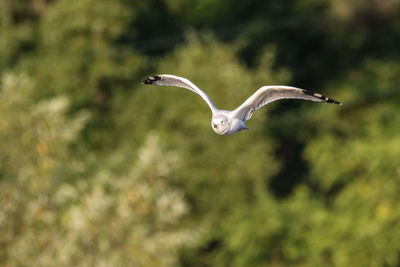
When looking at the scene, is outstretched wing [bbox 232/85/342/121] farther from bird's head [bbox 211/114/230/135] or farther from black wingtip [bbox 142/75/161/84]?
black wingtip [bbox 142/75/161/84]

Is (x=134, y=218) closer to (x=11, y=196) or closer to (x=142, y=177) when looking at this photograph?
(x=142, y=177)

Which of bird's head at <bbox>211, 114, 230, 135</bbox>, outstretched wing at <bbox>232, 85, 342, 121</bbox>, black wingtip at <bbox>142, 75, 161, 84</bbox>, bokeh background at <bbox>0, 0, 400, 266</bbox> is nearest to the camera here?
bird's head at <bbox>211, 114, 230, 135</bbox>

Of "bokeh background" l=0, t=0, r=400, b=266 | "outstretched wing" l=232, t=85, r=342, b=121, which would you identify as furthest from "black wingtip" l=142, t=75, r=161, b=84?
"bokeh background" l=0, t=0, r=400, b=266

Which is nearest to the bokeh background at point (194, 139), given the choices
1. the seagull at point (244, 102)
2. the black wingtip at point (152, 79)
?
the black wingtip at point (152, 79)

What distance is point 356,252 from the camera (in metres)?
25.7

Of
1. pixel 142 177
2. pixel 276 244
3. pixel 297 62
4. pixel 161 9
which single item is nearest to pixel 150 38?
pixel 161 9

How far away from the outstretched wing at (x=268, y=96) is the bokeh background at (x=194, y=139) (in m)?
14.0

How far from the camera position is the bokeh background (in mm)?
19938

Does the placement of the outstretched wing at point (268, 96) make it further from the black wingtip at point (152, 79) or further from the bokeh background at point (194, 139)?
the bokeh background at point (194, 139)

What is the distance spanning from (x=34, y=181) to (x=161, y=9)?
3017 centimetres

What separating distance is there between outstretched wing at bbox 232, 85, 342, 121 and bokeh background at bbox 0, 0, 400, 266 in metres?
14.0

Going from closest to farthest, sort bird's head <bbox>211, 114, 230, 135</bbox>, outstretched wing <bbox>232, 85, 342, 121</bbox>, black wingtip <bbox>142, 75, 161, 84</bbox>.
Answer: bird's head <bbox>211, 114, 230, 135</bbox>, outstretched wing <bbox>232, 85, 342, 121</bbox>, black wingtip <bbox>142, 75, 161, 84</bbox>

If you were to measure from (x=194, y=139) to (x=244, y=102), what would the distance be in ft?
94.3

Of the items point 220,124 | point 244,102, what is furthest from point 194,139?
point 220,124
